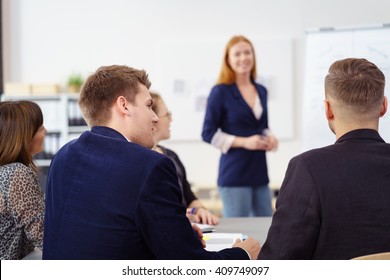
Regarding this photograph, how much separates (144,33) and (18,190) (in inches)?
169

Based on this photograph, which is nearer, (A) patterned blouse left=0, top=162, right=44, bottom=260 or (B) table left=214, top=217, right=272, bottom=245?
→ (A) patterned blouse left=0, top=162, right=44, bottom=260

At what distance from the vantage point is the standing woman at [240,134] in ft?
10.7

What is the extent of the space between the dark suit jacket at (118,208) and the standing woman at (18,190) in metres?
0.46

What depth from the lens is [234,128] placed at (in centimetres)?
336

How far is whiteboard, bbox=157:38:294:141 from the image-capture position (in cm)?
571

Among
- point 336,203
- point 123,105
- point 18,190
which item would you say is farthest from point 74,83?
point 336,203

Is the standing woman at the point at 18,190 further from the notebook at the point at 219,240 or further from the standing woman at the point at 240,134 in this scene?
the standing woman at the point at 240,134

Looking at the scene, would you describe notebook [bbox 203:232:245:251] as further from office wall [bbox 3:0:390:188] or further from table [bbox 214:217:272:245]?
office wall [bbox 3:0:390:188]

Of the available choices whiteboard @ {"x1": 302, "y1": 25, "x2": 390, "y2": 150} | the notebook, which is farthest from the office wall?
the notebook

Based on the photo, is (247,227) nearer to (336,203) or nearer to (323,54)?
(336,203)

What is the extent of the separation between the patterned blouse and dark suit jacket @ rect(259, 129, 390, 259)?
91 cm

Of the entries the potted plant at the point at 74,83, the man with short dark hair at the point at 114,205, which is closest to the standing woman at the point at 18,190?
the man with short dark hair at the point at 114,205
